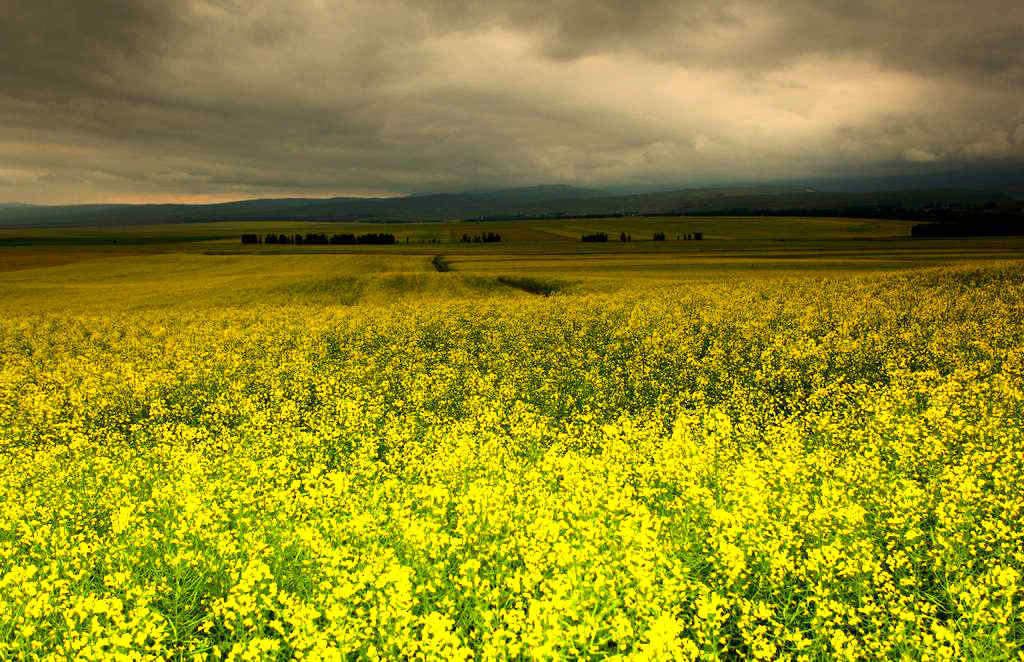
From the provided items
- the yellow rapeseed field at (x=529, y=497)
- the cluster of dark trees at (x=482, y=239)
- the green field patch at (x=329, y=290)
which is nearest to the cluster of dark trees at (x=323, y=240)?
the cluster of dark trees at (x=482, y=239)

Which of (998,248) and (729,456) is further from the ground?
(998,248)

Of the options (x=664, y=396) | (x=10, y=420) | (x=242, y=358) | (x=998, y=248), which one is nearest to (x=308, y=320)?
(x=242, y=358)

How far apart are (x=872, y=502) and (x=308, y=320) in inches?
837

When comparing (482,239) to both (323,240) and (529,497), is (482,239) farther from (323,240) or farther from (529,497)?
(529,497)

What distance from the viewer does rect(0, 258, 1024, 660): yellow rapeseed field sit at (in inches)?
194

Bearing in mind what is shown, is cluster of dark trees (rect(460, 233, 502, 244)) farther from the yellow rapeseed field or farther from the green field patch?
the yellow rapeseed field

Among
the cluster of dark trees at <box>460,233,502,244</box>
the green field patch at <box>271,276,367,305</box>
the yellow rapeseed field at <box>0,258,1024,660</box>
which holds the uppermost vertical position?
the cluster of dark trees at <box>460,233,502,244</box>

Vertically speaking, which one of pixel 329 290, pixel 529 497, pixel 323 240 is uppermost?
pixel 323 240

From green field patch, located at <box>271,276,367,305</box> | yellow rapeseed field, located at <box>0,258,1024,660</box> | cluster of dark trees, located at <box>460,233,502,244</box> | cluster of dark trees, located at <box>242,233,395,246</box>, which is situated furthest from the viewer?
cluster of dark trees, located at <box>460,233,502,244</box>

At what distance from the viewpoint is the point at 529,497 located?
7133 mm

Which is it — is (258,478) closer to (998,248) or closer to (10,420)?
(10,420)

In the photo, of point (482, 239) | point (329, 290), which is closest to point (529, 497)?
point (329, 290)

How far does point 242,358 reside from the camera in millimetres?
16422

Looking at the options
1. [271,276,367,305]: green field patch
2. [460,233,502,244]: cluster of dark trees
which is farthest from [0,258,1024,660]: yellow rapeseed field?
[460,233,502,244]: cluster of dark trees
